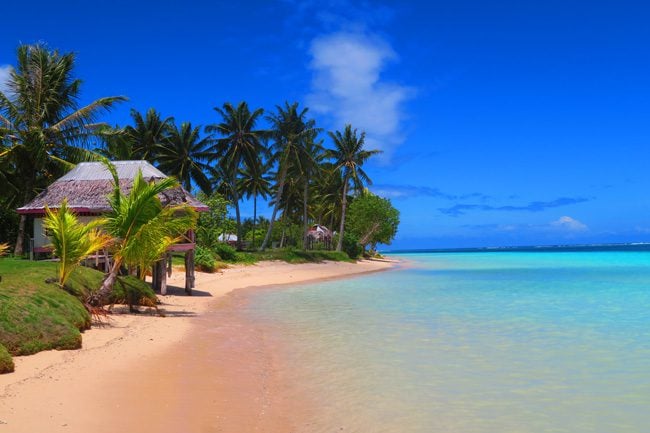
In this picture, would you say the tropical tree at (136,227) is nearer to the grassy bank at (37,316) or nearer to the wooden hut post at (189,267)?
the grassy bank at (37,316)

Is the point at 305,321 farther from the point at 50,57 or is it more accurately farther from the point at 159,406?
the point at 50,57

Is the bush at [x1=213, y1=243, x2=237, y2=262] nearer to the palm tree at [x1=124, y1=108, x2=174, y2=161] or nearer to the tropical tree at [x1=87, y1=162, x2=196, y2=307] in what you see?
the palm tree at [x1=124, y1=108, x2=174, y2=161]

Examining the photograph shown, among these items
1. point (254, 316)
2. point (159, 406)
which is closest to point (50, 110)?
point (254, 316)

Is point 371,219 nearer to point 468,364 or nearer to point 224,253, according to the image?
point 224,253

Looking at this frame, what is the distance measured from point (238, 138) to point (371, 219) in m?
20.7

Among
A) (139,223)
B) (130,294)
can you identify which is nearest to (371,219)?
(130,294)

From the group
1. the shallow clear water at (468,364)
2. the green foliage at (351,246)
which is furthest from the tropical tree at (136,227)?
the green foliage at (351,246)

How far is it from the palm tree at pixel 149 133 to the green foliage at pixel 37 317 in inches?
1167

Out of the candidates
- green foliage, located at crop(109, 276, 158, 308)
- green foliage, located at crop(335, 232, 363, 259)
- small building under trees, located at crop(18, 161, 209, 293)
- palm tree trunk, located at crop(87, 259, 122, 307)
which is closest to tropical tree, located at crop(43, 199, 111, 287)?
palm tree trunk, located at crop(87, 259, 122, 307)

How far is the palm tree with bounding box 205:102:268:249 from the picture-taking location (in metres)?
39.6

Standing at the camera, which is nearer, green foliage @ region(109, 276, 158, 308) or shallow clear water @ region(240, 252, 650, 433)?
shallow clear water @ region(240, 252, 650, 433)

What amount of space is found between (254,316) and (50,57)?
56.8 feet

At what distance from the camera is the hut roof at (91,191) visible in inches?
715

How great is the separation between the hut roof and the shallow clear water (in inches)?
193
